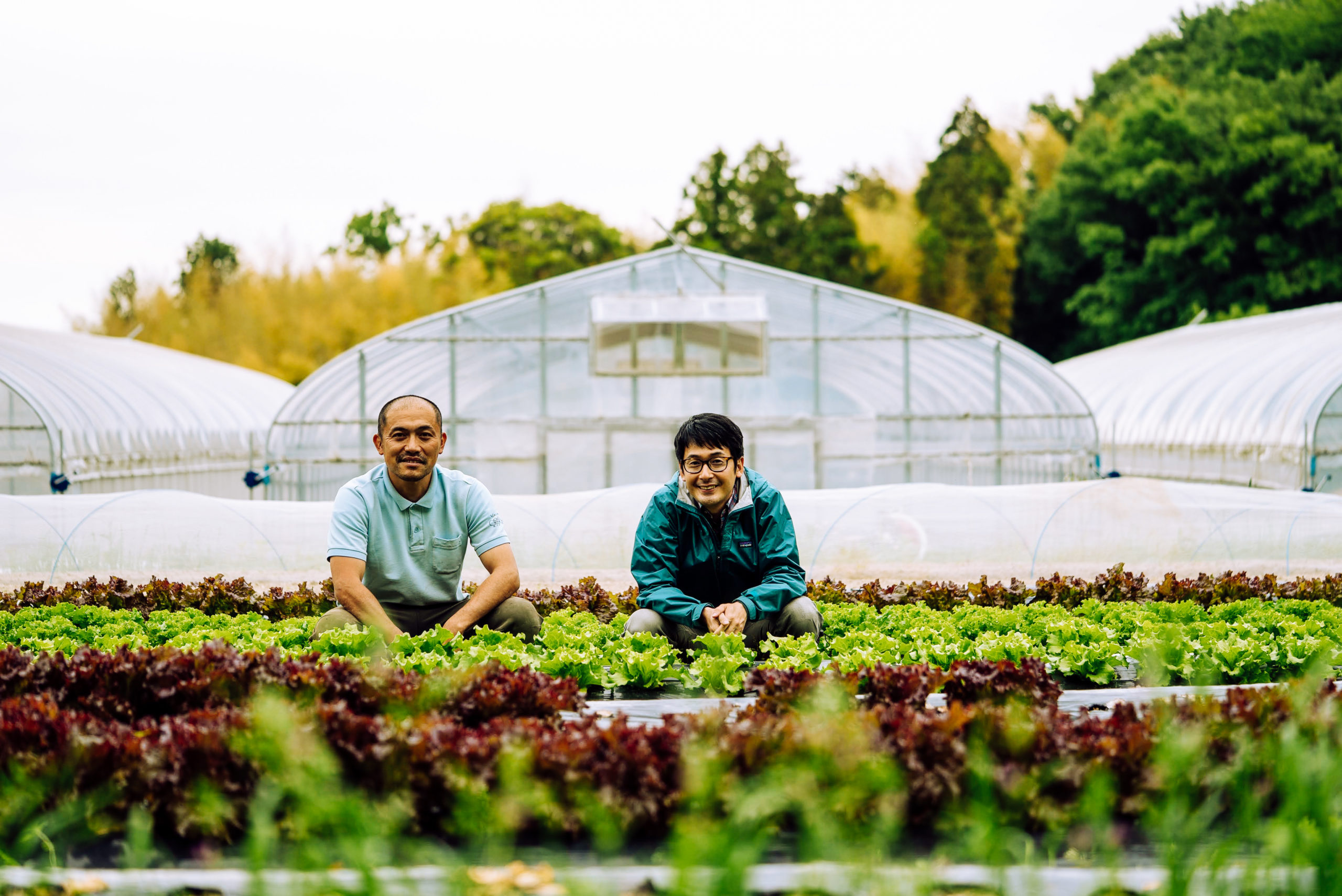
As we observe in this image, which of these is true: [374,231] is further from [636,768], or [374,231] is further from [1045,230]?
[636,768]

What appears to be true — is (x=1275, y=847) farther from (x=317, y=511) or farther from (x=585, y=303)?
(x=585, y=303)

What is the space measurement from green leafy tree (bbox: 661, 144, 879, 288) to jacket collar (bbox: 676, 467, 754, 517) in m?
29.9

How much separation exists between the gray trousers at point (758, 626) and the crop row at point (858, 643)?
8 centimetres

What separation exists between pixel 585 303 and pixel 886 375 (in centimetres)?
426

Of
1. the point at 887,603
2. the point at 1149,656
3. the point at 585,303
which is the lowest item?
the point at 887,603

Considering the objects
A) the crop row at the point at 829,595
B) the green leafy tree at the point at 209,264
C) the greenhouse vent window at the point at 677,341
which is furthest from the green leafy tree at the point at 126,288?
the crop row at the point at 829,595

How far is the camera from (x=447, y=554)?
5.41m

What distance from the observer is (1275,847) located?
220cm

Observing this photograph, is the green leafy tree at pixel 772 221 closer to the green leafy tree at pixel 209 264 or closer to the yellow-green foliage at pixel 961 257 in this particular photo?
the yellow-green foliage at pixel 961 257

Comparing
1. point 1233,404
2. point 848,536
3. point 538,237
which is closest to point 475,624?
point 848,536

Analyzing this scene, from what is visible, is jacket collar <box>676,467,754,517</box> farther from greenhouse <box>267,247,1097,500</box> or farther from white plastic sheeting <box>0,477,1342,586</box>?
greenhouse <box>267,247,1097,500</box>

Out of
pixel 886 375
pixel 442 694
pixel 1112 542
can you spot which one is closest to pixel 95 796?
pixel 442 694

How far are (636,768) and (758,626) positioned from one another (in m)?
2.14

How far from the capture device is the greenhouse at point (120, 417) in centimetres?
1457
